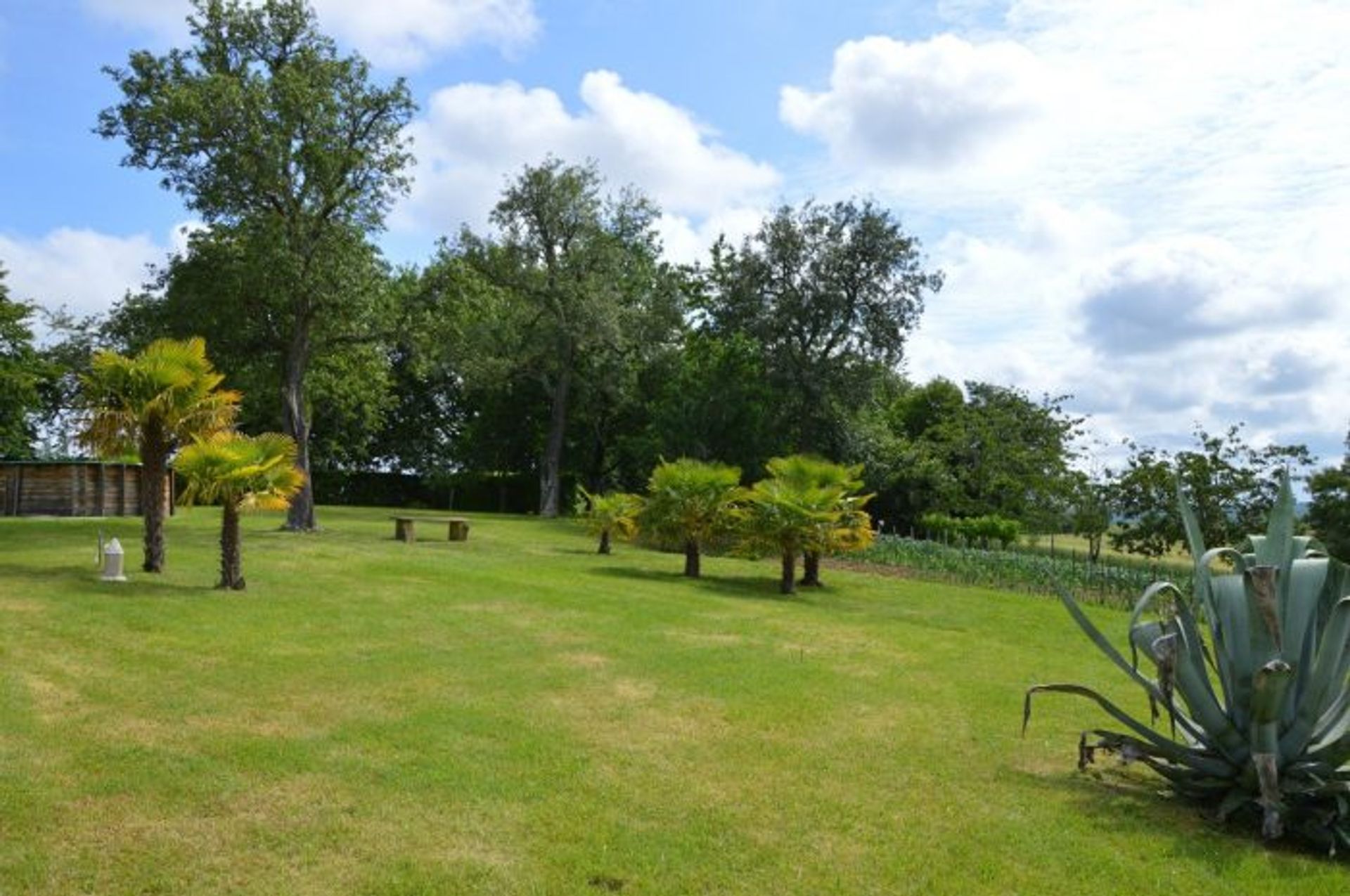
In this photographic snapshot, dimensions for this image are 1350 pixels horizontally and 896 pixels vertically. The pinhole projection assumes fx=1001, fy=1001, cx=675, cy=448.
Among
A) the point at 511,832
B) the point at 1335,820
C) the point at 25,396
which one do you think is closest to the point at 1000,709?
the point at 1335,820

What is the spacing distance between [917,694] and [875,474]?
1019 inches

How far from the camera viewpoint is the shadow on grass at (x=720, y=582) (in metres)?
17.8

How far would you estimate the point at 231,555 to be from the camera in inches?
547

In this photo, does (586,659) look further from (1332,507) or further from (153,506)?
(1332,507)

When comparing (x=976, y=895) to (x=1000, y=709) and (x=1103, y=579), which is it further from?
(x=1103, y=579)

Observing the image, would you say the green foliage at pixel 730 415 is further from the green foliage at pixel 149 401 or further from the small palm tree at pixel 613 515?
the green foliage at pixel 149 401

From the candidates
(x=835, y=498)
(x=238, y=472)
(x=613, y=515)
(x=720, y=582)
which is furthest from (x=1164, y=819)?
(x=613, y=515)

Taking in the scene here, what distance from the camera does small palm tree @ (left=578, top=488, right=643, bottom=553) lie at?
22.0 metres

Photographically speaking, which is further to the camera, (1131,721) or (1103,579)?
(1103,579)

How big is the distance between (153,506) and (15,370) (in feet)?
64.5

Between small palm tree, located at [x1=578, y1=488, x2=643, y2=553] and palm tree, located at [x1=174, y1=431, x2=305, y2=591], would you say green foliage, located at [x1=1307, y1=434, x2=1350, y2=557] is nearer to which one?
small palm tree, located at [x1=578, y1=488, x2=643, y2=553]

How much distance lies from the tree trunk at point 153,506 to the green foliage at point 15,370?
61.4 ft

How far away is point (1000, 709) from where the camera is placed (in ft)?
30.4

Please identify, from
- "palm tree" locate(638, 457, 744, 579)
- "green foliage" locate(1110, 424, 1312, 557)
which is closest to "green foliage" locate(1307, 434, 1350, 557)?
"green foliage" locate(1110, 424, 1312, 557)
